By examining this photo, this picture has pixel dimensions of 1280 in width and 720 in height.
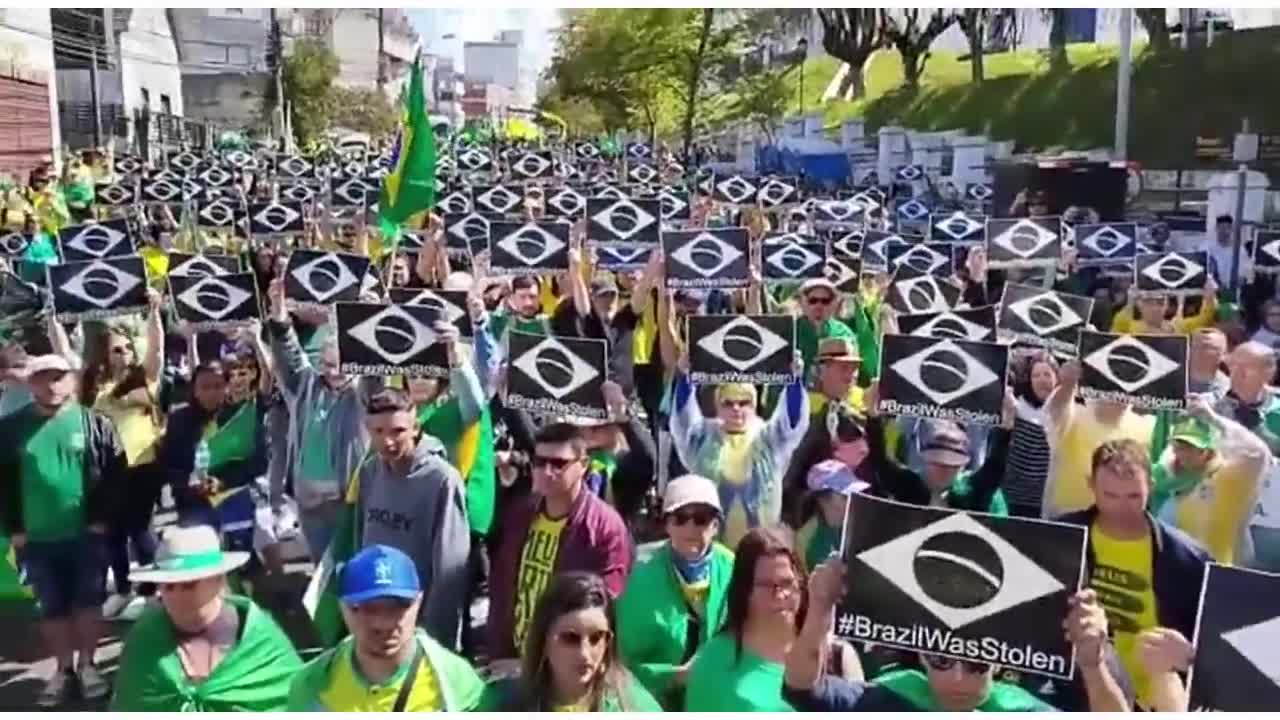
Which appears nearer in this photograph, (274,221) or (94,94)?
(274,221)

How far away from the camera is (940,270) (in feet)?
38.5

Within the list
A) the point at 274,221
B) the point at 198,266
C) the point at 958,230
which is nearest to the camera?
the point at 198,266

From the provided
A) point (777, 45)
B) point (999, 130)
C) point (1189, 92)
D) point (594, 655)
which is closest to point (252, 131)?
point (777, 45)

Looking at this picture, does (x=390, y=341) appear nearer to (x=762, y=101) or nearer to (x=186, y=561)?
(x=186, y=561)

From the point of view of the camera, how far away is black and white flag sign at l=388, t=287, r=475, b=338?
7215mm

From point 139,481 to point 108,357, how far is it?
96cm

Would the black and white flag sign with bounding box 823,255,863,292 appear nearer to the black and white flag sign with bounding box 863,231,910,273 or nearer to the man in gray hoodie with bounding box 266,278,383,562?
the black and white flag sign with bounding box 863,231,910,273

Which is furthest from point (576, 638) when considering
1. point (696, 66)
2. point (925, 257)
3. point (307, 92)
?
point (307, 92)

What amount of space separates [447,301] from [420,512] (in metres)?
2.49

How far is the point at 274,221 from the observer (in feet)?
47.5

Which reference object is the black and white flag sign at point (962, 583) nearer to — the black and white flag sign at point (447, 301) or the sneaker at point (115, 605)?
the black and white flag sign at point (447, 301)

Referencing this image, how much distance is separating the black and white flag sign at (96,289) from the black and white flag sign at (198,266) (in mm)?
301

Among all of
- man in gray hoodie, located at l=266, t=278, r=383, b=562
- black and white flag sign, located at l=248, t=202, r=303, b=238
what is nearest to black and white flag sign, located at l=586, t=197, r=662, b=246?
black and white flag sign, located at l=248, t=202, r=303, b=238

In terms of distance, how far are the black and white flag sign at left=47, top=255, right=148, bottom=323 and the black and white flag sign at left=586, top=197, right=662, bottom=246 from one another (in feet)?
11.9
